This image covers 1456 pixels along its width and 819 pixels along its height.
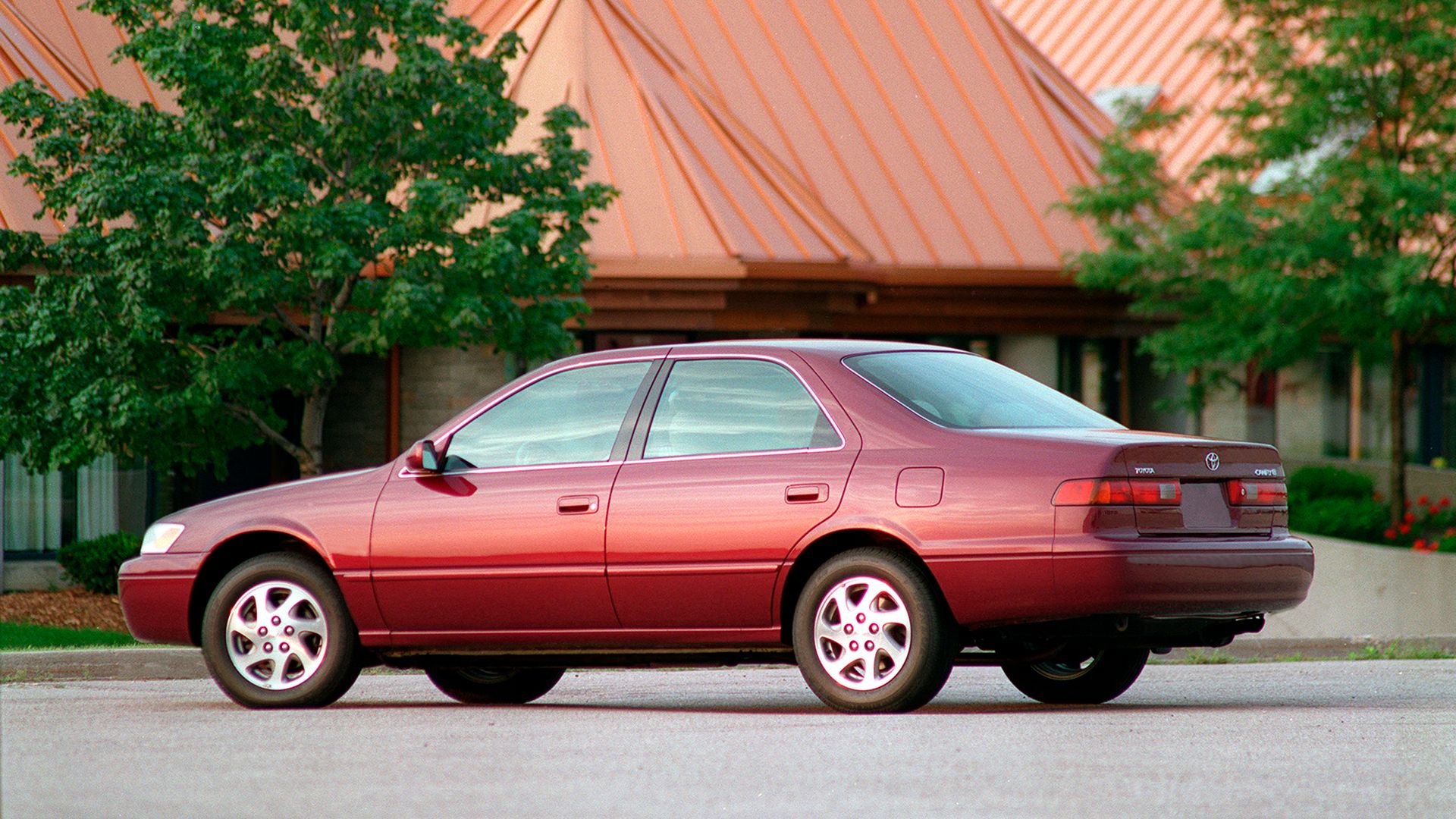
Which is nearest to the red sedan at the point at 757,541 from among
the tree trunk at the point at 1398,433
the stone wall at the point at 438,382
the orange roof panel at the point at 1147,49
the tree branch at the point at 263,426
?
the tree branch at the point at 263,426

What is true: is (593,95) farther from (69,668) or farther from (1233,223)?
(69,668)

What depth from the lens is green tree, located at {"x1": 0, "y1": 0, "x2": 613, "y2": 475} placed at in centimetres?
1366

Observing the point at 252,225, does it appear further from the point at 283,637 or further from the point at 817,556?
the point at 817,556

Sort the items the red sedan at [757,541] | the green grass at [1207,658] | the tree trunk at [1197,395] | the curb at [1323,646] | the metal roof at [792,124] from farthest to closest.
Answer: the tree trunk at [1197,395] → the metal roof at [792,124] → the curb at [1323,646] → the green grass at [1207,658] → the red sedan at [757,541]

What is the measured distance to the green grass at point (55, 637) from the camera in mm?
13438

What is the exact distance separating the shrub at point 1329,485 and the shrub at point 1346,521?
1517mm

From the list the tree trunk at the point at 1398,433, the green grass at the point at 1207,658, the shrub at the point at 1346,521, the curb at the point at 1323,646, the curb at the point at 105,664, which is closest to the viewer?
the curb at the point at 105,664

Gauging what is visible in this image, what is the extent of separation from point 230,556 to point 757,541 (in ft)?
8.65

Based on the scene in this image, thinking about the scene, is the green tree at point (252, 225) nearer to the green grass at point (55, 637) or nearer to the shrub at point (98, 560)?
the green grass at point (55, 637)

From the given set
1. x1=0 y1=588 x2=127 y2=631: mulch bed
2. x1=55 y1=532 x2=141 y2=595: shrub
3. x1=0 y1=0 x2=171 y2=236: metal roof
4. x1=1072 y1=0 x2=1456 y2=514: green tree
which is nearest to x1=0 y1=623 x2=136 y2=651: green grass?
x1=0 y1=588 x2=127 y2=631: mulch bed

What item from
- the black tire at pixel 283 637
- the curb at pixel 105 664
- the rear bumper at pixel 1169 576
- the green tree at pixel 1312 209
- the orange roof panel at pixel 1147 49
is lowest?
the curb at pixel 105 664

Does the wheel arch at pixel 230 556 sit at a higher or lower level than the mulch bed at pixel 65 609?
higher

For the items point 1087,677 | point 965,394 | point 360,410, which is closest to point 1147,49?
point 360,410

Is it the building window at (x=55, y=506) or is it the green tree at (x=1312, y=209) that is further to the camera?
the green tree at (x=1312, y=209)
